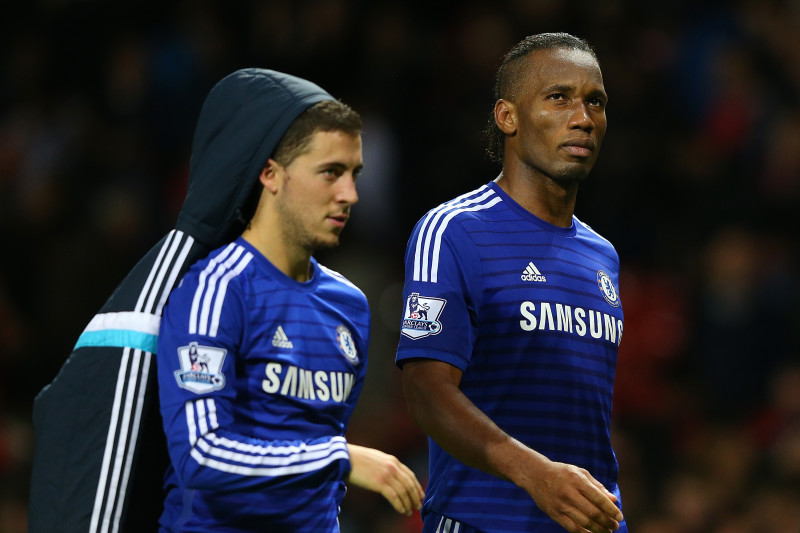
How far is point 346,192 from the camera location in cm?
346

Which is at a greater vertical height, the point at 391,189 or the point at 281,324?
the point at 391,189

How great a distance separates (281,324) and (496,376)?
625 millimetres

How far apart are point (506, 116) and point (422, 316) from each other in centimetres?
78

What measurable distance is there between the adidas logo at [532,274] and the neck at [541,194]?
0.23 m

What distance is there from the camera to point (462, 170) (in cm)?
785

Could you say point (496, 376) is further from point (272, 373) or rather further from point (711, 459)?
point (711, 459)

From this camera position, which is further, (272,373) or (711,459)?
(711,459)

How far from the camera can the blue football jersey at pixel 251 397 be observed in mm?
3111

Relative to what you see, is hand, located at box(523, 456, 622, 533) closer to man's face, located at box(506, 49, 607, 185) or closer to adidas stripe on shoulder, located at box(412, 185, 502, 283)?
adidas stripe on shoulder, located at box(412, 185, 502, 283)

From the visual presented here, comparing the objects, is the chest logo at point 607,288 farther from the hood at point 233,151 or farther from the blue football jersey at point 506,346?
the hood at point 233,151

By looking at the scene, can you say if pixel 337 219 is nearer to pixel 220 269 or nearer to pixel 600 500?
pixel 220 269

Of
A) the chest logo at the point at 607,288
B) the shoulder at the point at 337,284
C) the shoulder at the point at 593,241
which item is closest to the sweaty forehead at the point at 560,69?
the shoulder at the point at 593,241

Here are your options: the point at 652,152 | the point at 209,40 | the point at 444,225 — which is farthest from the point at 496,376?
the point at 209,40

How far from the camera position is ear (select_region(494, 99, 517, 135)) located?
3676mm
